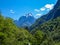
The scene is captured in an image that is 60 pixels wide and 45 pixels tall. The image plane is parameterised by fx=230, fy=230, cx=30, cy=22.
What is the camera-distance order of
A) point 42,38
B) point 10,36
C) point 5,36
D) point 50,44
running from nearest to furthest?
point 5,36
point 10,36
point 50,44
point 42,38

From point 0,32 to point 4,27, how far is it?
1.40m

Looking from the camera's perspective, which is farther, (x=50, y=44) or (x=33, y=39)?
(x=33, y=39)

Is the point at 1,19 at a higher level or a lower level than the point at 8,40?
higher

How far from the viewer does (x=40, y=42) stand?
86000 mm

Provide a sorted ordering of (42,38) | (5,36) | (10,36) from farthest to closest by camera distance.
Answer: (42,38) → (10,36) → (5,36)

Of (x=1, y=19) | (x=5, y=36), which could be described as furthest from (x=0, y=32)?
(x=1, y=19)

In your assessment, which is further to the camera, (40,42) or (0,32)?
(40,42)

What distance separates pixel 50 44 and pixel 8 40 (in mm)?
33727

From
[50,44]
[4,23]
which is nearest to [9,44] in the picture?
[4,23]

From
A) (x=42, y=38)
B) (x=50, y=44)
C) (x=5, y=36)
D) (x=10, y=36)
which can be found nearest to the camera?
(x=5, y=36)

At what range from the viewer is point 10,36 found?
42031 mm

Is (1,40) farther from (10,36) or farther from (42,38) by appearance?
(42,38)

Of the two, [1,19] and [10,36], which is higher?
[1,19]

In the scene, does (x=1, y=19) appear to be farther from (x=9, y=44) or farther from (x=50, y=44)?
(x=50, y=44)
